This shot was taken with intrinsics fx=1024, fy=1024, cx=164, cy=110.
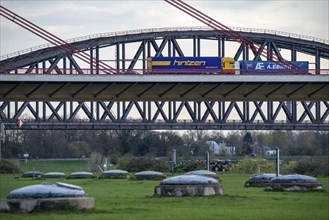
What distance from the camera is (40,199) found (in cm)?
3253

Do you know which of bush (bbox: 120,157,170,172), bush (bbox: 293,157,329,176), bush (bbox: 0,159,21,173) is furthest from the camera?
bush (bbox: 120,157,170,172)

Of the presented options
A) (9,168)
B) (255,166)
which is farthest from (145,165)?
(9,168)

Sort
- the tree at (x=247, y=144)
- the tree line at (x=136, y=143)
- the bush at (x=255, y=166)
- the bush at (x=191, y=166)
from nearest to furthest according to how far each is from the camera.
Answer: the bush at (x=255, y=166), the bush at (x=191, y=166), the tree line at (x=136, y=143), the tree at (x=247, y=144)

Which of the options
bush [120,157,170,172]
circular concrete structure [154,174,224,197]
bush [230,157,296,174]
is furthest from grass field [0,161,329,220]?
bush [120,157,170,172]

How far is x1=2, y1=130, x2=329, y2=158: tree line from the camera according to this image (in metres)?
110

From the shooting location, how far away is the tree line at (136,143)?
110m

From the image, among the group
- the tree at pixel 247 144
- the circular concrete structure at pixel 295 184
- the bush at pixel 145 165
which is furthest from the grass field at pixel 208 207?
the tree at pixel 247 144

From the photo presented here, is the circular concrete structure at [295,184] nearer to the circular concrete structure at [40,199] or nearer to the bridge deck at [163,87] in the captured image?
the bridge deck at [163,87]

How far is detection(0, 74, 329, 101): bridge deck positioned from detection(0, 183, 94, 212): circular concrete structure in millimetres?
11199

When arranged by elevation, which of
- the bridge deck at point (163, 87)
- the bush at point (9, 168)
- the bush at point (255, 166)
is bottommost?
the bush at point (9, 168)

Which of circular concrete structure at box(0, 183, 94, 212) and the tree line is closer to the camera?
circular concrete structure at box(0, 183, 94, 212)

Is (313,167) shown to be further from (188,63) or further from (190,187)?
(190,187)

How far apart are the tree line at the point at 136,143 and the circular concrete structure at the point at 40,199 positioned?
6722cm

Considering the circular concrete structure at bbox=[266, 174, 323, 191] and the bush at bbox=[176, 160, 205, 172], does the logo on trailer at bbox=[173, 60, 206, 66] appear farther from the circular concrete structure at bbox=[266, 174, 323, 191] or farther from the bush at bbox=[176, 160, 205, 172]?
the circular concrete structure at bbox=[266, 174, 323, 191]
